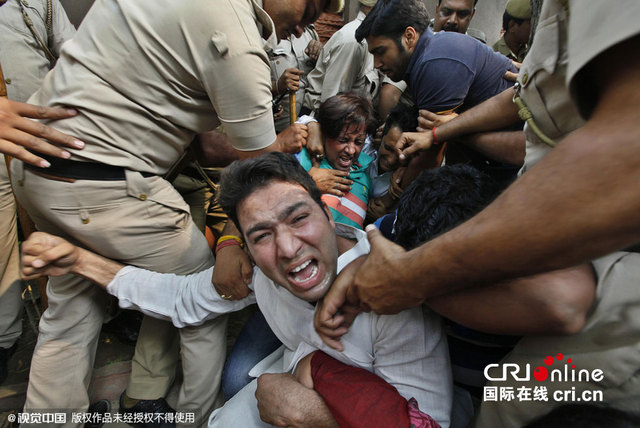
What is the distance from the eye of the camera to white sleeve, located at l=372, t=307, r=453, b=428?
1.35 m

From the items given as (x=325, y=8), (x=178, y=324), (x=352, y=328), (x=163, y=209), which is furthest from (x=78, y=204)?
(x=325, y=8)

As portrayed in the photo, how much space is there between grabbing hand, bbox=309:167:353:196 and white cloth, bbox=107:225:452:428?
92 centimetres

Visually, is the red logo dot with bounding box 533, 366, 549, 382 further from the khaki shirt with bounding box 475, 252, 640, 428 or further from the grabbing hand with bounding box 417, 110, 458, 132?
the grabbing hand with bounding box 417, 110, 458, 132

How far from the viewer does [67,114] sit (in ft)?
5.51

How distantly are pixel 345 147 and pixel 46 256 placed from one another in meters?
2.22

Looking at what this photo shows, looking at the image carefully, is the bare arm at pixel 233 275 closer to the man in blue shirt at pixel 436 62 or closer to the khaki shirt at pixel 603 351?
the khaki shirt at pixel 603 351

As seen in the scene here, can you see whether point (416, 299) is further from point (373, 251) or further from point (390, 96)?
point (390, 96)

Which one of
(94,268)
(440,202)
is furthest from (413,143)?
(94,268)

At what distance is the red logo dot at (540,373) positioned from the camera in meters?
1.05

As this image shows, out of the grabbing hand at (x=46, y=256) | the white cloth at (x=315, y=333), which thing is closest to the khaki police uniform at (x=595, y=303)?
the white cloth at (x=315, y=333)

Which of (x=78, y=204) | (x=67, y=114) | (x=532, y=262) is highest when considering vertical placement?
(x=532, y=262)

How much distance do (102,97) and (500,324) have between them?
2025 millimetres

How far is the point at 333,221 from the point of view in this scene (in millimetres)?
1839

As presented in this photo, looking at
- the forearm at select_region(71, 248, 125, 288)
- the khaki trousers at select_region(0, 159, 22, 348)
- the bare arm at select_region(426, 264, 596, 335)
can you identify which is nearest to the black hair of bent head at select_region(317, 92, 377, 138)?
the forearm at select_region(71, 248, 125, 288)
